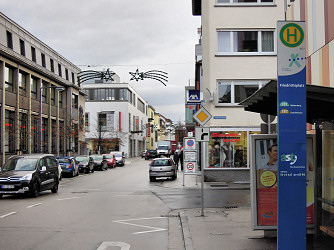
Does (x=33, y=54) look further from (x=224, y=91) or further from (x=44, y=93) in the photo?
(x=224, y=91)

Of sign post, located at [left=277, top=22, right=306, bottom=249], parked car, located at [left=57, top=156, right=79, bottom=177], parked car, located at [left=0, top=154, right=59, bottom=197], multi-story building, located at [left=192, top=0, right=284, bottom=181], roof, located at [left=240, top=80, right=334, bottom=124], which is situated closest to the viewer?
sign post, located at [left=277, top=22, right=306, bottom=249]

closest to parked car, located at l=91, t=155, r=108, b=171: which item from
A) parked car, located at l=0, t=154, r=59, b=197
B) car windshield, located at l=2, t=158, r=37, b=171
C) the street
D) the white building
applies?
parked car, located at l=0, t=154, r=59, b=197

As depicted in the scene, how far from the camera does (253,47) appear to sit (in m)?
24.7

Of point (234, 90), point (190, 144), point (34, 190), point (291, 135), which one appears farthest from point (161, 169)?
point (291, 135)

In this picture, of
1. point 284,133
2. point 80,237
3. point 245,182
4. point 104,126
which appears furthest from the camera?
point 104,126

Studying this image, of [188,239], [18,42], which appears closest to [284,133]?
[188,239]

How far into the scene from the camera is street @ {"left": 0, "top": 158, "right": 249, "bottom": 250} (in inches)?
347

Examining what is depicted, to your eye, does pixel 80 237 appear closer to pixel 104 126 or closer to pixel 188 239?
pixel 188 239

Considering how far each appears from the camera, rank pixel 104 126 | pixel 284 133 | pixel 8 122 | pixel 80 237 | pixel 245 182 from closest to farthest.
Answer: pixel 284 133 → pixel 80 237 → pixel 245 182 → pixel 8 122 → pixel 104 126

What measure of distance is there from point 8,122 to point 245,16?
2159cm

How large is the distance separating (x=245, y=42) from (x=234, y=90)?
2742mm

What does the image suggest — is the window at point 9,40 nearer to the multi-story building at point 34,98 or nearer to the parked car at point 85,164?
the multi-story building at point 34,98

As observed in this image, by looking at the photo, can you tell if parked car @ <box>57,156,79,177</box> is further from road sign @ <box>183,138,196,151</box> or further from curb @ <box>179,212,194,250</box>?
curb @ <box>179,212,194,250</box>

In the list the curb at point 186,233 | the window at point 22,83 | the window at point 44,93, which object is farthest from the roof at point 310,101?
the window at point 44,93
